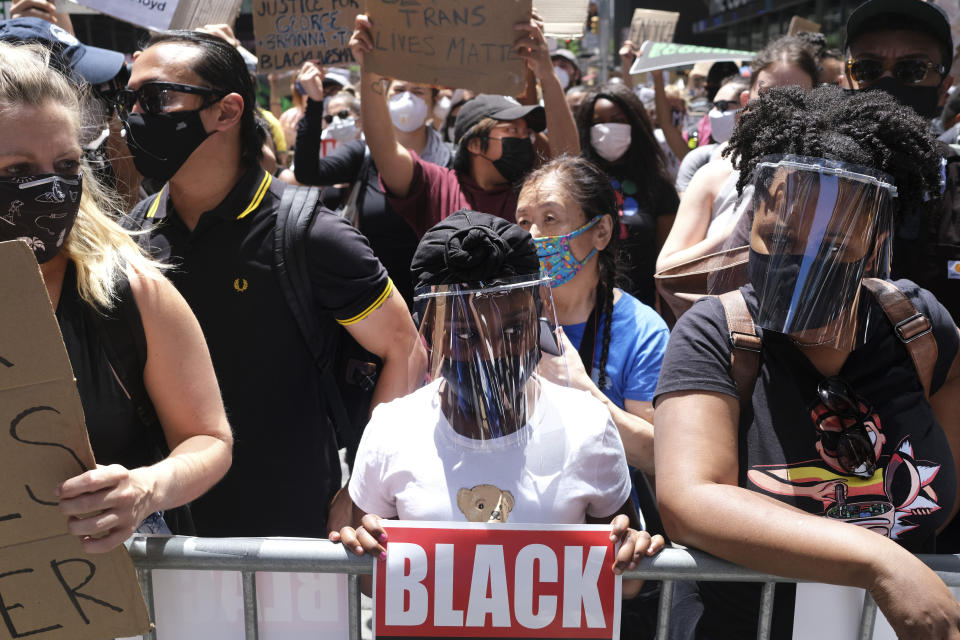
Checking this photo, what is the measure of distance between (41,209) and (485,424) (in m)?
1.01

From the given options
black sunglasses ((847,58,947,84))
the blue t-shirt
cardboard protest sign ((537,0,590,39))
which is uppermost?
cardboard protest sign ((537,0,590,39))

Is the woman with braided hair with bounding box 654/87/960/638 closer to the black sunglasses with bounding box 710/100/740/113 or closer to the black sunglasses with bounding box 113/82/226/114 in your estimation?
the black sunglasses with bounding box 113/82/226/114

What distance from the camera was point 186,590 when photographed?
1807mm

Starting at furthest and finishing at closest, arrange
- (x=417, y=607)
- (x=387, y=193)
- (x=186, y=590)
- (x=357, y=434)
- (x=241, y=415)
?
(x=387, y=193)
(x=357, y=434)
(x=241, y=415)
(x=186, y=590)
(x=417, y=607)

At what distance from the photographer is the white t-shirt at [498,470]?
185 centimetres

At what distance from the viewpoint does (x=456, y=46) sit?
3492mm

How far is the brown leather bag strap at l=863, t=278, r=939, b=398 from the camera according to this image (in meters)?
1.79

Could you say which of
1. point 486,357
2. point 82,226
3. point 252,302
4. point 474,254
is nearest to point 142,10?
point 252,302

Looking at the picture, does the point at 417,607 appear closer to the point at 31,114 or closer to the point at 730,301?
the point at 730,301

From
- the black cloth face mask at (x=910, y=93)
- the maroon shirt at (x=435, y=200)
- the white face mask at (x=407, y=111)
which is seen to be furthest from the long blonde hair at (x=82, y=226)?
the white face mask at (x=407, y=111)

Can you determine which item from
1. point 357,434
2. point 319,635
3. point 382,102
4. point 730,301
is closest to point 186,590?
point 319,635

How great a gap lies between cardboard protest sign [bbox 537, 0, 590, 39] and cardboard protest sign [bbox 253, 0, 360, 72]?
5.67 ft

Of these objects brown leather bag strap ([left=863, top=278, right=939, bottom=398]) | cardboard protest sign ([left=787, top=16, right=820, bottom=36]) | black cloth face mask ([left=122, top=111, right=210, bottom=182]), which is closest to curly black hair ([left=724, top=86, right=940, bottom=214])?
brown leather bag strap ([left=863, top=278, right=939, bottom=398])

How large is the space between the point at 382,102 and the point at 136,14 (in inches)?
71.4
